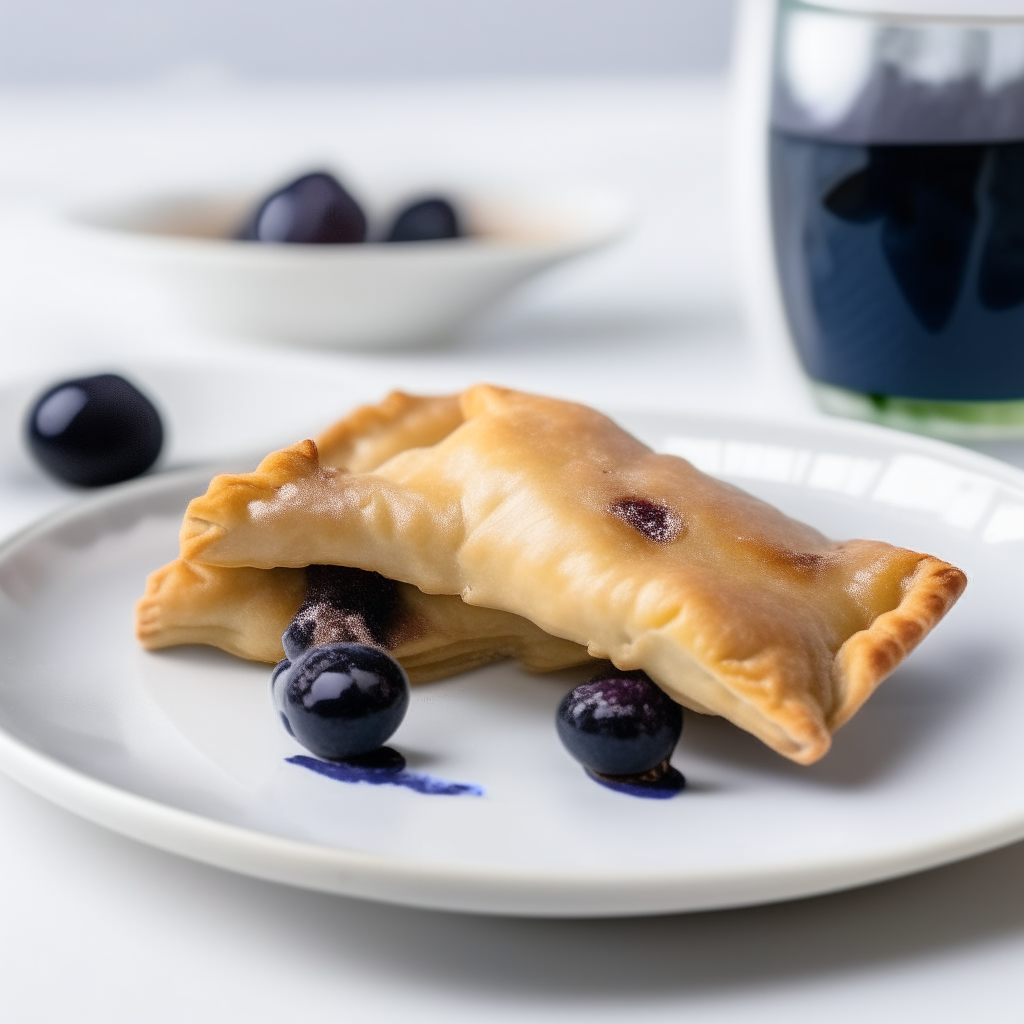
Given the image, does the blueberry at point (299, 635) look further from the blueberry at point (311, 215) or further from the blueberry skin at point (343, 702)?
the blueberry at point (311, 215)

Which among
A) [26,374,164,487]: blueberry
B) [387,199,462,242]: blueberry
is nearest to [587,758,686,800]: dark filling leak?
[26,374,164,487]: blueberry

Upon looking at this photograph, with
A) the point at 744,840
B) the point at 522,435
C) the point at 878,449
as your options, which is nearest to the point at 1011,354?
the point at 878,449

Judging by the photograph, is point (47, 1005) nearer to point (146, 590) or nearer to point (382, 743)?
point (382, 743)

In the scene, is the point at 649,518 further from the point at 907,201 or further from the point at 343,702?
the point at 907,201

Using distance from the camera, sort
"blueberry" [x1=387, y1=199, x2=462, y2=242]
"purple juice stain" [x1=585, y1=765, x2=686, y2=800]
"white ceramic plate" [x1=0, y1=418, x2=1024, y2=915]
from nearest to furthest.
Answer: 1. "white ceramic plate" [x1=0, y1=418, x2=1024, y2=915]
2. "purple juice stain" [x1=585, y1=765, x2=686, y2=800]
3. "blueberry" [x1=387, y1=199, x2=462, y2=242]

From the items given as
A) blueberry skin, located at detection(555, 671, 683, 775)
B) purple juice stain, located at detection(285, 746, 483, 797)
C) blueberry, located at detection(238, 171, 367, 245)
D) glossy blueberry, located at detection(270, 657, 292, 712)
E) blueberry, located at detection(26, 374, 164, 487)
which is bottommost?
blueberry, located at detection(26, 374, 164, 487)

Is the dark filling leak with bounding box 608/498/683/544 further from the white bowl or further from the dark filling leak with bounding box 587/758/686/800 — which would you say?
the white bowl

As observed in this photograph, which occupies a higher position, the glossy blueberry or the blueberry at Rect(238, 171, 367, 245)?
the blueberry at Rect(238, 171, 367, 245)

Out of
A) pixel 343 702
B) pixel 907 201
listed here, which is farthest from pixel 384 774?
pixel 907 201
